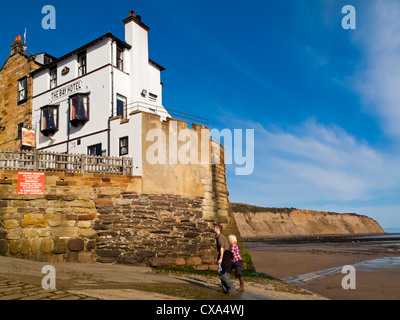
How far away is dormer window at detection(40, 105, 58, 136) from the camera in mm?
21719

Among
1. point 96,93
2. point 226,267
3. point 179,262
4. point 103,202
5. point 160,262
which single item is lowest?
point 179,262

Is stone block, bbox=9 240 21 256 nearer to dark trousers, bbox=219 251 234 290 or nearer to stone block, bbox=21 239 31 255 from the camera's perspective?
stone block, bbox=21 239 31 255

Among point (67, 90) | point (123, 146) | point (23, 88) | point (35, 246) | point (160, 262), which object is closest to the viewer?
point (35, 246)

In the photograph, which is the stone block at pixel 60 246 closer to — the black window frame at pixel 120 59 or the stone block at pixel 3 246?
the stone block at pixel 3 246

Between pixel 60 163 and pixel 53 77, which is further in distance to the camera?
pixel 53 77

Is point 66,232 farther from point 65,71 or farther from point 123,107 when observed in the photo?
point 65,71

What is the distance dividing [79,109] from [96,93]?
60.0 inches

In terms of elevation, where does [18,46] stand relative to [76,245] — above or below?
above

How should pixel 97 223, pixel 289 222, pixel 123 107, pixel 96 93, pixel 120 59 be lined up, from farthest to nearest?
pixel 289 222, pixel 120 59, pixel 123 107, pixel 96 93, pixel 97 223

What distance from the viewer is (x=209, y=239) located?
17625mm

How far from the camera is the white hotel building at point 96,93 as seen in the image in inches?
765

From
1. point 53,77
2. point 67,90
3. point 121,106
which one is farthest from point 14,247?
point 53,77

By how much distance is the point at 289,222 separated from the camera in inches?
4151
